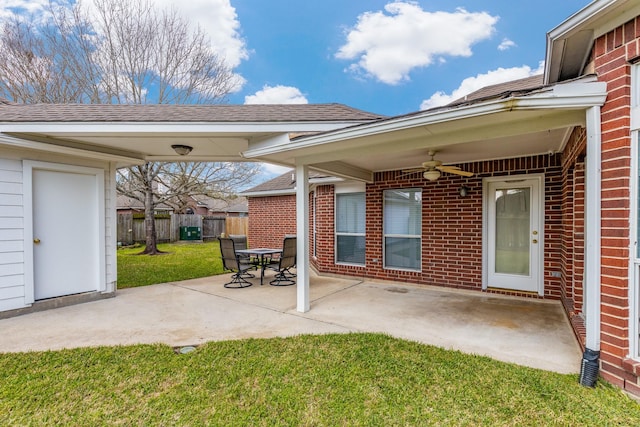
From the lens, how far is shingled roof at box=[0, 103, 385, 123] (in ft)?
14.3

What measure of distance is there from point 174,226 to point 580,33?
63.6 feet

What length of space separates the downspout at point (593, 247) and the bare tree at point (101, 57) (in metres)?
13.5

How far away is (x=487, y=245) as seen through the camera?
5.79 metres

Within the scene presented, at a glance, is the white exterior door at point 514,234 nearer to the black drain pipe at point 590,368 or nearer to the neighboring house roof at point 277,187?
the black drain pipe at point 590,368

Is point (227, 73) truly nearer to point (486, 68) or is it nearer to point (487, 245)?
point (486, 68)

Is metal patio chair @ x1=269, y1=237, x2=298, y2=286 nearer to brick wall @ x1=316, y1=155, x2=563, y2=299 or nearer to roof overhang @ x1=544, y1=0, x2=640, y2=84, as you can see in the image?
brick wall @ x1=316, y1=155, x2=563, y2=299

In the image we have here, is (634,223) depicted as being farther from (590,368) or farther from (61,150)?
(61,150)

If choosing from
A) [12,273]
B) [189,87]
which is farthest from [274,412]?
[189,87]

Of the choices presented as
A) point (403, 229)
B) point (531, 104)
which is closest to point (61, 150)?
point (531, 104)

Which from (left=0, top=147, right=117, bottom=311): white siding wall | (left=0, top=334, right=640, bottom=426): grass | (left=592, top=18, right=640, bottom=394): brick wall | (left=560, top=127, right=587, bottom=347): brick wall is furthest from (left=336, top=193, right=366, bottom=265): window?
(left=0, top=147, right=117, bottom=311): white siding wall

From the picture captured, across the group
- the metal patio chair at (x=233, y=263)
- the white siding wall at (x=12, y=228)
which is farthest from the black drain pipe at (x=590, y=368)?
the white siding wall at (x=12, y=228)

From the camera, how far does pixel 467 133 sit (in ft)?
10.7

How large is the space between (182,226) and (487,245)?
57.3 ft

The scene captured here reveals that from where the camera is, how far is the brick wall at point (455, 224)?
16.9ft
